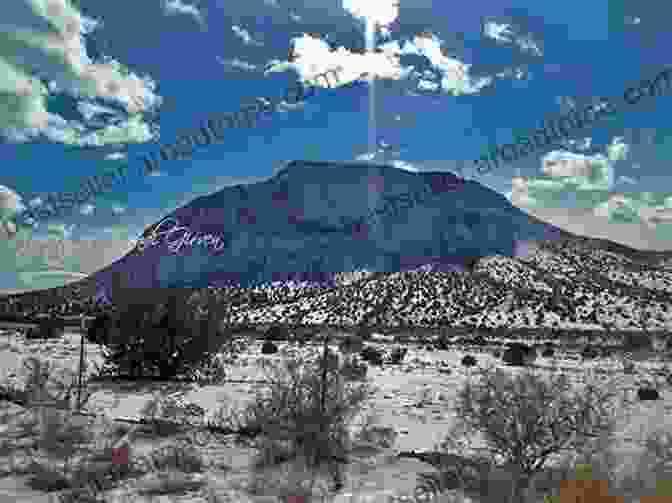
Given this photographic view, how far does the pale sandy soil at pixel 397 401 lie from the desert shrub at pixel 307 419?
40 centimetres

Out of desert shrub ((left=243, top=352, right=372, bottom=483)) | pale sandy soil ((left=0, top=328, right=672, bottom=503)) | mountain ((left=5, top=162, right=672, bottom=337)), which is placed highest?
mountain ((left=5, top=162, right=672, bottom=337))

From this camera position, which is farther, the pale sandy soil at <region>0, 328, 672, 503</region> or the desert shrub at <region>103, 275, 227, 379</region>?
the desert shrub at <region>103, 275, 227, 379</region>

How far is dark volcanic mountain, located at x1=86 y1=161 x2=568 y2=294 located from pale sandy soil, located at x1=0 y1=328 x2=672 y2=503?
50542 mm

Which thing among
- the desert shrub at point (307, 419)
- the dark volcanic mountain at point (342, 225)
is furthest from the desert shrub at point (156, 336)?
the dark volcanic mountain at point (342, 225)

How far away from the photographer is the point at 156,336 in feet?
53.4

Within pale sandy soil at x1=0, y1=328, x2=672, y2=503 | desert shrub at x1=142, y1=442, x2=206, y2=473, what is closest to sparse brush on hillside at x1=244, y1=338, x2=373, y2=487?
pale sandy soil at x1=0, y1=328, x2=672, y2=503

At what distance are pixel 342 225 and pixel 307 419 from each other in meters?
109

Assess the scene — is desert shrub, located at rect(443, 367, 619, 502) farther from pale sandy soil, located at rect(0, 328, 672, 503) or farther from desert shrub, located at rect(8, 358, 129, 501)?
desert shrub, located at rect(8, 358, 129, 501)

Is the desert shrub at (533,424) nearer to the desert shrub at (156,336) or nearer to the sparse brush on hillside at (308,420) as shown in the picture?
the sparse brush on hillside at (308,420)

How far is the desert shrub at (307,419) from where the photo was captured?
7.25 m

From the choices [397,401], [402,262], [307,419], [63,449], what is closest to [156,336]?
[397,401]

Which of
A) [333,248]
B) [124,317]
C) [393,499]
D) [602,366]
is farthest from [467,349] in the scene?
[333,248]

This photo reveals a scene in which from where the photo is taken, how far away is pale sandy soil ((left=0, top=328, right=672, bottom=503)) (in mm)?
6821

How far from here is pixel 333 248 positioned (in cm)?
10225
